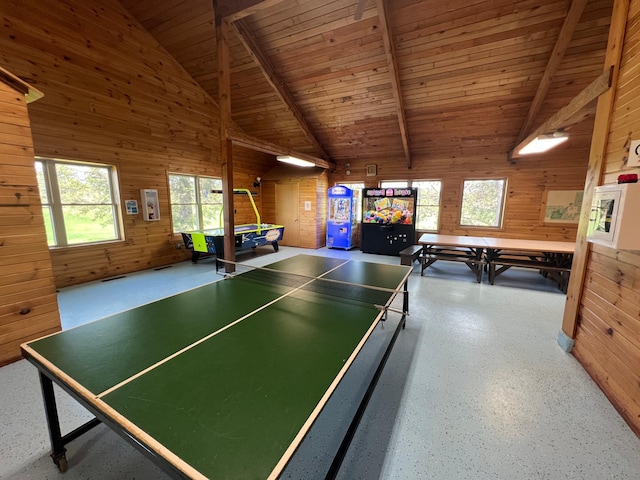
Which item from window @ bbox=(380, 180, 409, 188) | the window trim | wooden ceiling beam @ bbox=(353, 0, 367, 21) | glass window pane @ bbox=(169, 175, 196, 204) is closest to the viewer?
wooden ceiling beam @ bbox=(353, 0, 367, 21)

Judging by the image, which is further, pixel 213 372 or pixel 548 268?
pixel 548 268

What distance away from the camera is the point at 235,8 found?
3.95 metres

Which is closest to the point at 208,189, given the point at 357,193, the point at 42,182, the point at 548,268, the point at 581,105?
the point at 42,182

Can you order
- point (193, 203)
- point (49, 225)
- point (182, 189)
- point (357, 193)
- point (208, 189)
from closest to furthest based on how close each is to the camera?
point (49, 225) < point (182, 189) < point (193, 203) < point (208, 189) < point (357, 193)

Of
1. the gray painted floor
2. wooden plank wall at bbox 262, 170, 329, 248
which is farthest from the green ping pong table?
wooden plank wall at bbox 262, 170, 329, 248

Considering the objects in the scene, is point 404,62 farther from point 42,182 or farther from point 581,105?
point 42,182

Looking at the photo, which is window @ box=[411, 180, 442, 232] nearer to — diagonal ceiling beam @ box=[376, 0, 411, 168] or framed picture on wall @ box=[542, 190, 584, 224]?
diagonal ceiling beam @ box=[376, 0, 411, 168]

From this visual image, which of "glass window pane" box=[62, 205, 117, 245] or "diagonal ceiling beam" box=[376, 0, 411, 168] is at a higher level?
"diagonal ceiling beam" box=[376, 0, 411, 168]

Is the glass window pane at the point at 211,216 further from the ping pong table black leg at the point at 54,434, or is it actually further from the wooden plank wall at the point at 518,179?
the ping pong table black leg at the point at 54,434

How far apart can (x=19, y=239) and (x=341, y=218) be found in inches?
256

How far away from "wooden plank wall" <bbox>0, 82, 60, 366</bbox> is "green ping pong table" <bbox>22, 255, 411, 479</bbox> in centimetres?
152

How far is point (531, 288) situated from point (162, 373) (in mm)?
5531

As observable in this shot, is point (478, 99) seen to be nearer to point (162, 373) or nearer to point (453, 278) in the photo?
point (453, 278)

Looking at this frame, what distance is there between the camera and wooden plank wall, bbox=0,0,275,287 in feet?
12.5
